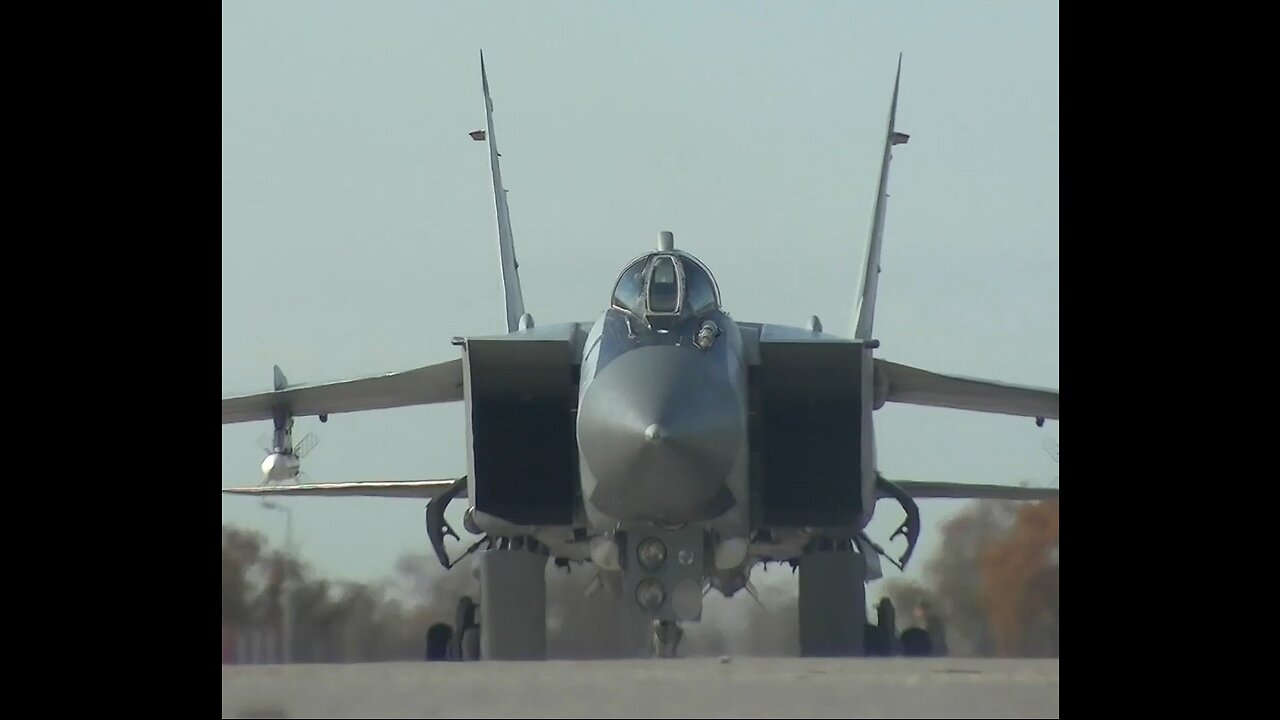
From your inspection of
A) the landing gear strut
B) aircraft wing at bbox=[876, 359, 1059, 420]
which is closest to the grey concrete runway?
the landing gear strut

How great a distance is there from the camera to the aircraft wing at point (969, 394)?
1520 centimetres

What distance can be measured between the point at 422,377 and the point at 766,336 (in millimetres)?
2933

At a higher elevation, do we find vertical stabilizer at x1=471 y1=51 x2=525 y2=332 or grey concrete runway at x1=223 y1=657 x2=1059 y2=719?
vertical stabilizer at x1=471 y1=51 x2=525 y2=332

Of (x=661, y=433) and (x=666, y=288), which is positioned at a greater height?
(x=666, y=288)

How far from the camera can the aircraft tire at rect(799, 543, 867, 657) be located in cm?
1344

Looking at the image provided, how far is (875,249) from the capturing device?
1686 centimetres

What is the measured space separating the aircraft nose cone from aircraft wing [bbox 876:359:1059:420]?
3.14 meters

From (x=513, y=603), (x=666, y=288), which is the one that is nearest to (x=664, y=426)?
(x=666, y=288)

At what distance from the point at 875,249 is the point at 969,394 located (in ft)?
5.37

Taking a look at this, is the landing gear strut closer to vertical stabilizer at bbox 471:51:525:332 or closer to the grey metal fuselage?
the grey metal fuselage

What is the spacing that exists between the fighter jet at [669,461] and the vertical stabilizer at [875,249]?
183cm

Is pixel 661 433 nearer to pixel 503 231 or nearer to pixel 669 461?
pixel 669 461
